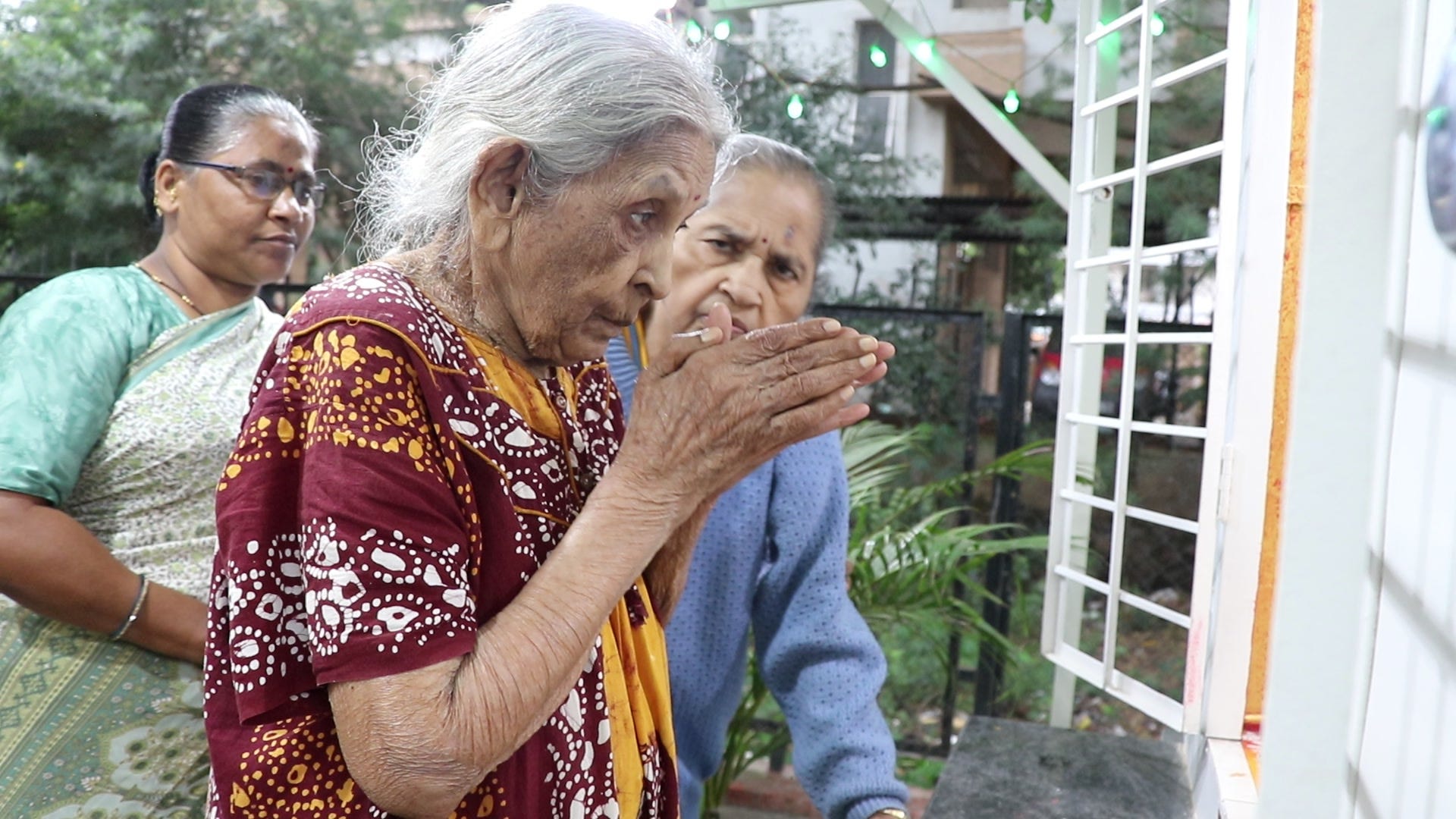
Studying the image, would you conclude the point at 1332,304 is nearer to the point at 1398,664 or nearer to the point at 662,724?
the point at 1398,664

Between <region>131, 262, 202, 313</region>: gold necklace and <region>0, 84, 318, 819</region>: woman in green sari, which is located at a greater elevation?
<region>131, 262, 202, 313</region>: gold necklace

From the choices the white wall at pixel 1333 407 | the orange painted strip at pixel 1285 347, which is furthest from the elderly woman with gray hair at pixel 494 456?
the orange painted strip at pixel 1285 347

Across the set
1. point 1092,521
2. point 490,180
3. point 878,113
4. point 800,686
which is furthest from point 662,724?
point 878,113

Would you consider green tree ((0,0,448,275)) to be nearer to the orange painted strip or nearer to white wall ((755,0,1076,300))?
white wall ((755,0,1076,300))

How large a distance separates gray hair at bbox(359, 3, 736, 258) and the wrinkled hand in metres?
0.21

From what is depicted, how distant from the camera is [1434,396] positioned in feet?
2.46

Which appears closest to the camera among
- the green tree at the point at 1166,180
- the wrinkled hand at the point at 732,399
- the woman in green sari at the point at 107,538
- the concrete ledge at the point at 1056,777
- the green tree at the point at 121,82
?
the wrinkled hand at the point at 732,399

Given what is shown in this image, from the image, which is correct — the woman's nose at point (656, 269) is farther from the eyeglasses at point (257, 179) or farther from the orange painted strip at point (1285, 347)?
the eyeglasses at point (257, 179)

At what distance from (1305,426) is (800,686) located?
1.39m

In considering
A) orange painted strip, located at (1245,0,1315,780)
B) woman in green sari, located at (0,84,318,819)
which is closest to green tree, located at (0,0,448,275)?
woman in green sari, located at (0,84,318,819)

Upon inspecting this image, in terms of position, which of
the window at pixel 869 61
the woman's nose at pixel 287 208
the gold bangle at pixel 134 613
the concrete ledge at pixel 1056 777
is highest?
the window at pixel 869 61

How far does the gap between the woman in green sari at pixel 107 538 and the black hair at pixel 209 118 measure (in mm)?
307

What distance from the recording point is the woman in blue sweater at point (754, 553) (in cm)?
177

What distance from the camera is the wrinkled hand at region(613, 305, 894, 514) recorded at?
3.61 ft
